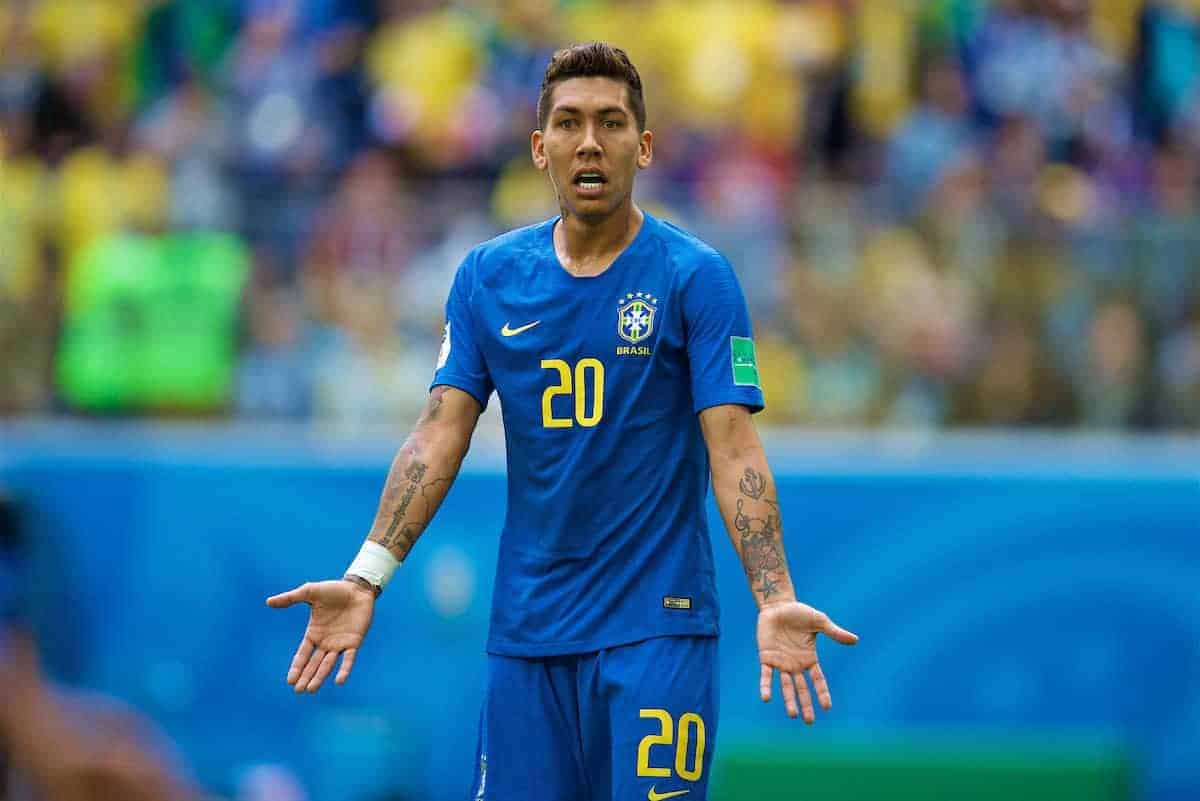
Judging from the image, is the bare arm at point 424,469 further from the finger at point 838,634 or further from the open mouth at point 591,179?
the finger at point 838,634

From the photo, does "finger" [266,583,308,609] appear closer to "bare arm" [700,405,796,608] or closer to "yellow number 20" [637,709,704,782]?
"yellow number 20" [637,709,704,782]

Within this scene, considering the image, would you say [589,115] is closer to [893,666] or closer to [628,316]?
[628,316]

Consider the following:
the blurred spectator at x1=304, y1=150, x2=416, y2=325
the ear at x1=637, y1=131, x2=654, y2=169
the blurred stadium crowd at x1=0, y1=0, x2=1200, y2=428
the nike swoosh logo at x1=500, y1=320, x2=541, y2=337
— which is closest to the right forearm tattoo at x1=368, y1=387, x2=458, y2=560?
the nike swoosh logo at x1=500, y1=320, x2=541, y2=337

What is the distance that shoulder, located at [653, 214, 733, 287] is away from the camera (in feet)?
24.0

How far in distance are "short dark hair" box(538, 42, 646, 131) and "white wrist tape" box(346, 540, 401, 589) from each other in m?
1.53

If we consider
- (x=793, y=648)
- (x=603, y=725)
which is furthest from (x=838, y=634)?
(x=603, y=725)

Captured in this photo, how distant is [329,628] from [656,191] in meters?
7.36

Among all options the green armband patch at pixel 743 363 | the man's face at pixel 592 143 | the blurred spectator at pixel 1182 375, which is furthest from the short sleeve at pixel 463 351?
the blurred spectator at pixel 1182 375

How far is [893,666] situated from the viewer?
14211mm

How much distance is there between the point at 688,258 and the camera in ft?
24.1

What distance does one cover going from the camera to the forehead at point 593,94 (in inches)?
284

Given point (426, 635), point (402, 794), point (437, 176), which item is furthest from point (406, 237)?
point (402, 794)

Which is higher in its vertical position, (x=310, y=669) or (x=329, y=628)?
(x=329, y=628)

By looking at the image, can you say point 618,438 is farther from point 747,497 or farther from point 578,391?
point 747,497
